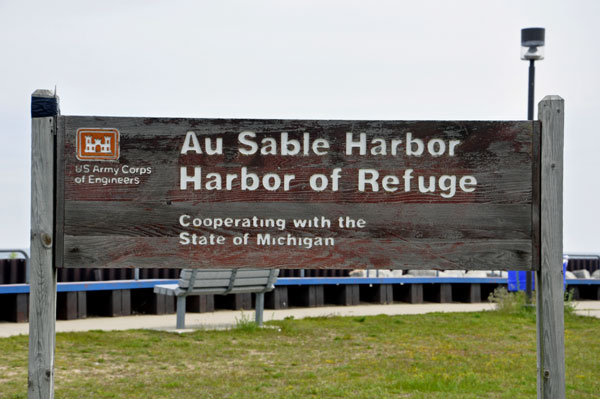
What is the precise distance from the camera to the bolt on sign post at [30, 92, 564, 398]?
4.71 metres

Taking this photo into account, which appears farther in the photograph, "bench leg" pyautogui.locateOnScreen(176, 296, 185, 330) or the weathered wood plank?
"bench leg" pyautogui.locateOnScreen(176, 296, 185, 330)

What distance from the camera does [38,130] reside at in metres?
4.75

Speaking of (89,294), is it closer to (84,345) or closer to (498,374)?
(84,345)

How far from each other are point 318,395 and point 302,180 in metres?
2.89

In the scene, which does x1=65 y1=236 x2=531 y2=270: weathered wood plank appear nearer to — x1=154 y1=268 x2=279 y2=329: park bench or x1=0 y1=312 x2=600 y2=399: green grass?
x1=0 y1=312 x2=600 y2=399: green grass

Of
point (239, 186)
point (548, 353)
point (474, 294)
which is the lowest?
point (474, 294)

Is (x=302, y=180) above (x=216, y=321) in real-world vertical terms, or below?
above

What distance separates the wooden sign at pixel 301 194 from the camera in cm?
471

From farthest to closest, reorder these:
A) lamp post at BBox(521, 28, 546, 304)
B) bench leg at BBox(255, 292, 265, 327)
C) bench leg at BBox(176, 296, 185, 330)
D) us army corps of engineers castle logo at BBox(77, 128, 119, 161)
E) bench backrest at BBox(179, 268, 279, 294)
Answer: lamp post at BBox(521, 28, 546, 304) < bench leg at BBox(255, 292, 265, 327) < bench leg at BBox(176, 296, 185, 330) < bench backrest at BBox(179, 268, 279, 294) < us army corps of engineers castle logo at BBox(77, 128, 119, 161)

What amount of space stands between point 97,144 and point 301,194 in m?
1.24

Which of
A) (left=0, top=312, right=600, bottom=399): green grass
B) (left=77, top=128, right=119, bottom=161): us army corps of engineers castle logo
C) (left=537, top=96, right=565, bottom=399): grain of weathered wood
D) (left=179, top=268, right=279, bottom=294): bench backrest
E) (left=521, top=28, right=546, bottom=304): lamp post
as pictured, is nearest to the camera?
(left=537, top=96, right=565, bottom=399): grain of weathered wood

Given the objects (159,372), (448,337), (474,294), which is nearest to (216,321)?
(448,337)

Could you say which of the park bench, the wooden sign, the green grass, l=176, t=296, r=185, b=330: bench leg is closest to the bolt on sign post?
the wooden sign

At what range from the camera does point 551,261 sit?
15.3 ft
